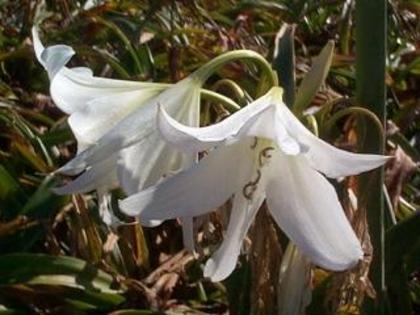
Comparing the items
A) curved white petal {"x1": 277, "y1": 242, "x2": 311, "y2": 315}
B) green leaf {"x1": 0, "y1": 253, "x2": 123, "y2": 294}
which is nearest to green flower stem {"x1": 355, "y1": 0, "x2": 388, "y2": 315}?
curved white petal {"x1": 277, "y1": 242, "x2": 311, "y2": 315}

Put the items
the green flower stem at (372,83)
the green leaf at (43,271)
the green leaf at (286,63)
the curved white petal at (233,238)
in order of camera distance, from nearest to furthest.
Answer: the curved white petal at (233,238) → the green flower stem at (372,83) → the green leaf at (286,63) → the green leaf at (43,271)

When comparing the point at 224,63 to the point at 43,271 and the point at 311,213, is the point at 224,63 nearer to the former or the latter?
the point at 311,213

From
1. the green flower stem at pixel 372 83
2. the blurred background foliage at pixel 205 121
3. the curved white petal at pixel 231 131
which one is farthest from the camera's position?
the blurred background foliage at pixel 205 121

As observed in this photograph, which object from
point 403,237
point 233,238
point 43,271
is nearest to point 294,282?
point 233,238

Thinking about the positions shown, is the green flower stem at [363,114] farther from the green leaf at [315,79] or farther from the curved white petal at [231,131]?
the curved white petal at [231,131]

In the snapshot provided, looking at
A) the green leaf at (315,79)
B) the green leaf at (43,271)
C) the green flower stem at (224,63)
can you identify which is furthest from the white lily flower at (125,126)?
the green leaf at (43,271)

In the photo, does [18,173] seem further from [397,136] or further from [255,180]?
[255,180]
